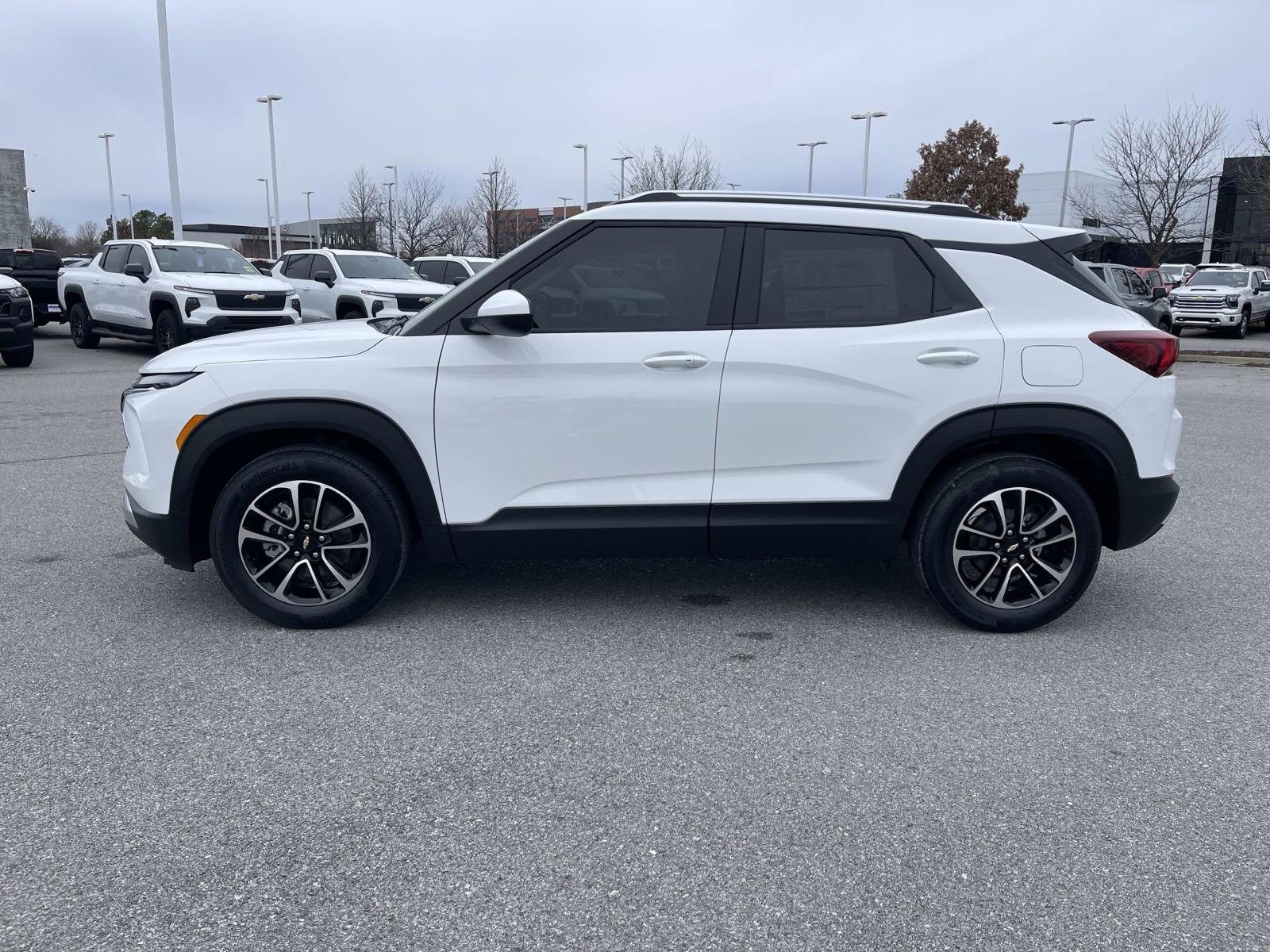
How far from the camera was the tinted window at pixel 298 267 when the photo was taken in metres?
18.1

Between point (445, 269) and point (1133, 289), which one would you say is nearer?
point (445, 269)

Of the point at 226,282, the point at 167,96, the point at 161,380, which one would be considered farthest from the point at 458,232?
the point at 161,380

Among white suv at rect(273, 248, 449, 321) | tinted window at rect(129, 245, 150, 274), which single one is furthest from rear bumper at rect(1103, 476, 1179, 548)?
tinted window at rect(129, 245, 150, 274)

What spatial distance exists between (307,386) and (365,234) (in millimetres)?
49319

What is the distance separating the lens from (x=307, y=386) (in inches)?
166

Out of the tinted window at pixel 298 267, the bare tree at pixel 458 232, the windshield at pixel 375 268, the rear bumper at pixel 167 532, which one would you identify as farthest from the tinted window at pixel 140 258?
the bare tree at pixel 458 232

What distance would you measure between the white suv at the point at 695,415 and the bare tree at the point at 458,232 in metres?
49.0

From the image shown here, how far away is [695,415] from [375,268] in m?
14.6

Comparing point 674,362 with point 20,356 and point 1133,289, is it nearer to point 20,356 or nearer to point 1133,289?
point 20,356

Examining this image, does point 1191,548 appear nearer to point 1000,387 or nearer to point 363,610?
point 1000,387

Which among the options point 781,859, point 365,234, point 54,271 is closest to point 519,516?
point 781,859

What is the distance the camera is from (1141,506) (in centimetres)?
440

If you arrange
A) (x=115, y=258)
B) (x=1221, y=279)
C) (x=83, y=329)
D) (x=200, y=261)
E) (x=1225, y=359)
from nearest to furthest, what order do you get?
1. (x=200, y=261)
2. (x=115, y=258)
3. (x=83, y=329)
4. (x=1225, y=359)
5. (x=1221, y=279)

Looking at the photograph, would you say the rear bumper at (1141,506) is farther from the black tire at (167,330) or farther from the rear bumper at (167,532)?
the black tire at (167,330)
